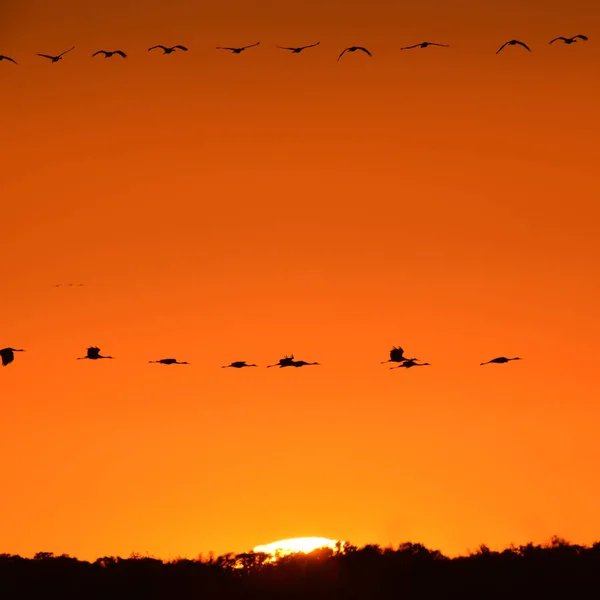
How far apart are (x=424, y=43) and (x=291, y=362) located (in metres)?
15.3

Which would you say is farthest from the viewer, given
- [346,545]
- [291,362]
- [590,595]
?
[346,545]

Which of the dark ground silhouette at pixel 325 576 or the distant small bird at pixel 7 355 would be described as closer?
the distant small bird at pixel 7 355

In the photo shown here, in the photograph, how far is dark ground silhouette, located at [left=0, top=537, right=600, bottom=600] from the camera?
119m

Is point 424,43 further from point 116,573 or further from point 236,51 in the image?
point 116,573

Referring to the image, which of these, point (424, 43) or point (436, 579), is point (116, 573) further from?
point (424, 43)

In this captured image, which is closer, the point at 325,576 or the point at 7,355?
the point at 7,355

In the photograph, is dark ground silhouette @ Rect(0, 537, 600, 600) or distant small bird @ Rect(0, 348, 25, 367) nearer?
distant small bird @ Rect(0, 348, 25, 367)

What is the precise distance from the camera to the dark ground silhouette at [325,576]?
119 meters

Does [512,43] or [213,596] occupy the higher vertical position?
[512,43]

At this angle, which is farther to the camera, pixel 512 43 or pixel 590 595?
pixel 590 595

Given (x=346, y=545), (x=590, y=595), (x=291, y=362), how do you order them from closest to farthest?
(x=291, y=362), (x=590, y=595), (x=346, y=545)

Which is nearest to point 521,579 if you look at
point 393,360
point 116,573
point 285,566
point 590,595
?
point 590,595

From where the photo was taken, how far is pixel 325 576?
123m

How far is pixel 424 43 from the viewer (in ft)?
308
